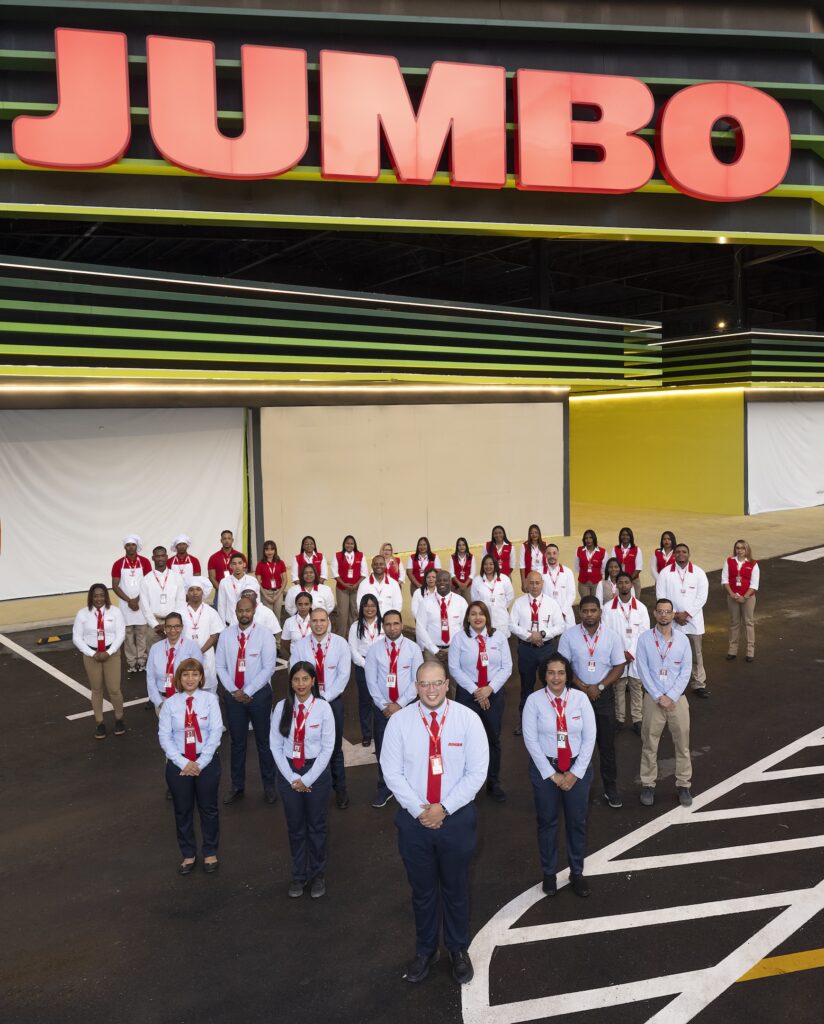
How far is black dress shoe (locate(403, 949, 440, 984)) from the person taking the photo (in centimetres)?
443

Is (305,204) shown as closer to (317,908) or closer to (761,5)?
(761,5)

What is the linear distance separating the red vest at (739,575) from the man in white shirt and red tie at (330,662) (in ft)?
18.3

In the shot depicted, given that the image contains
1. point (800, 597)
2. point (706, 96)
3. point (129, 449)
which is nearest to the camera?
point (706, 96)

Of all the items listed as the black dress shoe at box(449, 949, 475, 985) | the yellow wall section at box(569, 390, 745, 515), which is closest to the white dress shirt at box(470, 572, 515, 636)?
the black dress shoe at box(449, 949, 475, 985)

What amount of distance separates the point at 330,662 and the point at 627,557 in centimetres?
541

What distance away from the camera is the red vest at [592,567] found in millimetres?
10898

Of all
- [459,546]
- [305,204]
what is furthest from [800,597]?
[305,204]

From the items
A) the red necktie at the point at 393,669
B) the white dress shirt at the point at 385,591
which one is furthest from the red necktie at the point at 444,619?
the red necktie at the point at 393,669

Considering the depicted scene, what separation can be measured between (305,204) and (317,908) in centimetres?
940

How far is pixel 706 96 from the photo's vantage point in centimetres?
1142

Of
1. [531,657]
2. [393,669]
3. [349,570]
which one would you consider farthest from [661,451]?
[393,669]

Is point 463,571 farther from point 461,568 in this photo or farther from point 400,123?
point 400,123

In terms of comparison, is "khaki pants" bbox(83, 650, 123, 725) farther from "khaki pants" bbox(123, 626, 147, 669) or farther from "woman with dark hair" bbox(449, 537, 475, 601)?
"woman with dark hair" bbox(449, 537, 475, 601)

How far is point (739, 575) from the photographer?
388 inches
